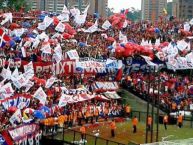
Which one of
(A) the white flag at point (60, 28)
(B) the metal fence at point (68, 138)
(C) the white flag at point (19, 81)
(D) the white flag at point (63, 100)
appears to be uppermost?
(A) the white flag at point (60, 28)

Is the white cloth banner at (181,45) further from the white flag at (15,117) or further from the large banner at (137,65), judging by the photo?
the white flag at (15,117)

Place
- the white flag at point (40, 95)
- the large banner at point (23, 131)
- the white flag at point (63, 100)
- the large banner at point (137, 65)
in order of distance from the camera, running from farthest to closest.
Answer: the large banner at point (137, 65) → the white flag at point (63, 100) → the white flag at point (40, 95) → the large banner at point (23, 131)

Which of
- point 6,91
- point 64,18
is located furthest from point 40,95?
point 64,18

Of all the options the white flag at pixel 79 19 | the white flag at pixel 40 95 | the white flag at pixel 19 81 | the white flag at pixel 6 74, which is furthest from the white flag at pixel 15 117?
the white flag at pixel 79 19

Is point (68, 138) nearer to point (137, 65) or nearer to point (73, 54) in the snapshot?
point (73, 54)

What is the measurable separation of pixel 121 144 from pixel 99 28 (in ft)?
79.1

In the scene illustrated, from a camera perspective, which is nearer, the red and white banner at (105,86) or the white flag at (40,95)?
the white flag at (40,95)

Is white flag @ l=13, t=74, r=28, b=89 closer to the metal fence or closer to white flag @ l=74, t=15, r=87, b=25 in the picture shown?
the metal fence

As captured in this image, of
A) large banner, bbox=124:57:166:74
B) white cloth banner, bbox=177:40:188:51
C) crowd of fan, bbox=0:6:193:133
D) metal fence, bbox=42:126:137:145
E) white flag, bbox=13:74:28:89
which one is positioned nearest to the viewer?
metal fence, bbox=42:126:137:145

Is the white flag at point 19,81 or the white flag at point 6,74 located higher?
the white flag at point 6,74

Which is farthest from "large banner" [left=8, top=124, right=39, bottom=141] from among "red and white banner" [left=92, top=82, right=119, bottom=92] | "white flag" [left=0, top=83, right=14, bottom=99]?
"red and white banner" [left=92, top=82, right=119, bottom=92]

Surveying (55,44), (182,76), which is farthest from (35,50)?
(182,76)

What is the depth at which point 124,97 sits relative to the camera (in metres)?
45.4

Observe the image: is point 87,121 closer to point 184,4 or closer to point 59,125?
point 59,125
